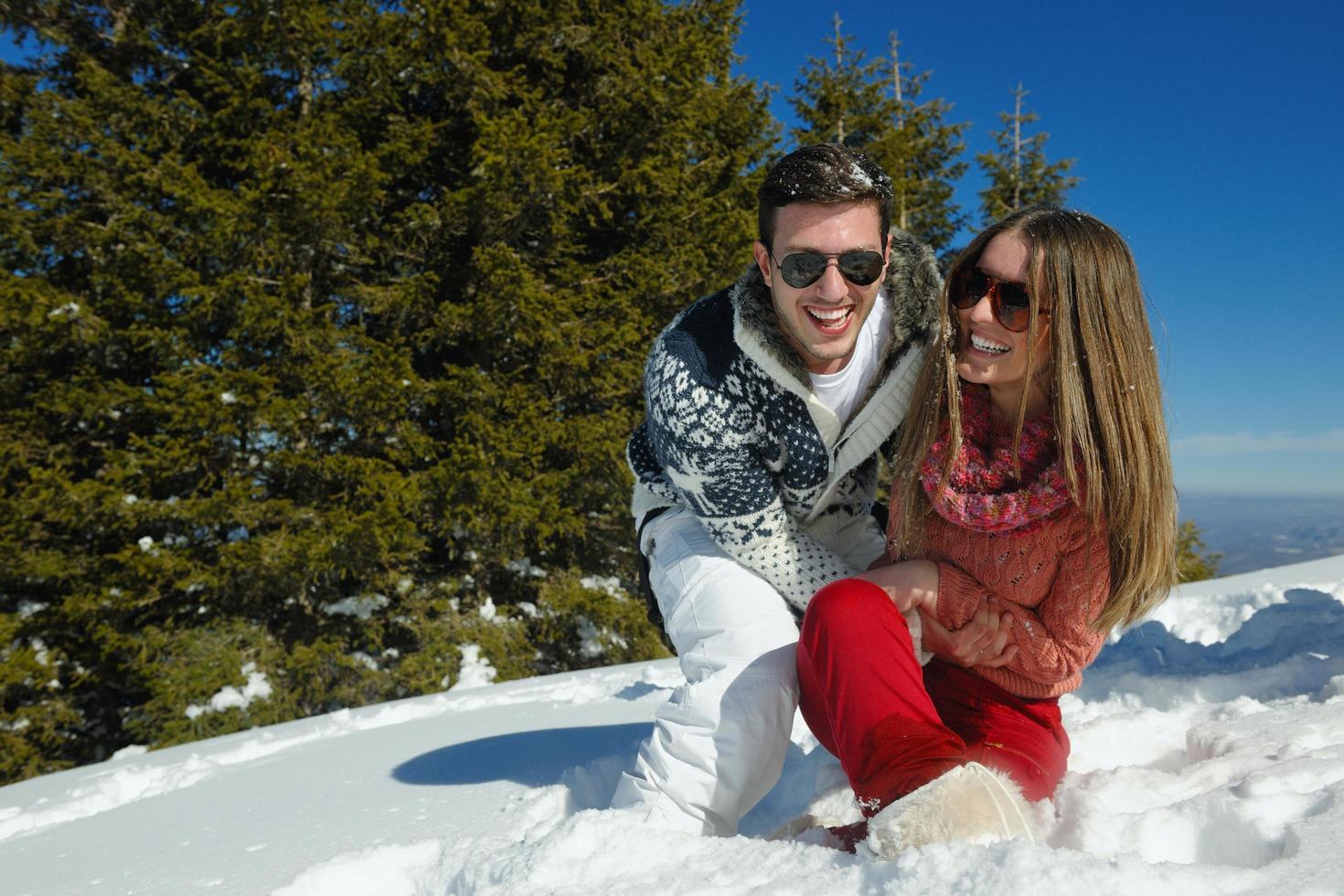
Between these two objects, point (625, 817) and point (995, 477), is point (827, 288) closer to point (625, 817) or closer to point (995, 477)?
point (995, 477)

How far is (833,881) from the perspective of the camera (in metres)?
1.07

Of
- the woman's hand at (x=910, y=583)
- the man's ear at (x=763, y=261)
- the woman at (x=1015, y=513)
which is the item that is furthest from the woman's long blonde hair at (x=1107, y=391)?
the man's ear at (x=763, y=261)

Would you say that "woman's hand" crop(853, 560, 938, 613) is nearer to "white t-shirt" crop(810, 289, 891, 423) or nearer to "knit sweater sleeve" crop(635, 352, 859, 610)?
"knit sweater sleeve" crop(635, 352, 859, 610)

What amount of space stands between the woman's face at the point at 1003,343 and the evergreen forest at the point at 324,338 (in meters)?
5.15

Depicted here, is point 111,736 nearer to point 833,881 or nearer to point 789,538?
point 789,538

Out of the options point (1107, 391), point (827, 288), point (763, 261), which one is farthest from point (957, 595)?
point (763, 261)

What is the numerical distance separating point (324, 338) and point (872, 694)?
5706 mm

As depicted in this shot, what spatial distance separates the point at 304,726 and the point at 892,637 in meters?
2.60

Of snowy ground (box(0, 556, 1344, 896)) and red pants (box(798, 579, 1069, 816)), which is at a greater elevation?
red pants (box(798, 579, 1069, 816))

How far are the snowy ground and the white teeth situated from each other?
2.62 ft

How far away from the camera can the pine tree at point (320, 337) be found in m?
5.70

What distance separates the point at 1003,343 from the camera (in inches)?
61.4

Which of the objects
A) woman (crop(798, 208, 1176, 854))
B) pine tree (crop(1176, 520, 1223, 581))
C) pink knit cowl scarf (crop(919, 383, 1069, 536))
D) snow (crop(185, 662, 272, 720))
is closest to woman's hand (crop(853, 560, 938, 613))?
woman (crop(798, 208, 1176, 854))

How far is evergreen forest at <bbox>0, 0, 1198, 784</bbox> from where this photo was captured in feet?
18.7
